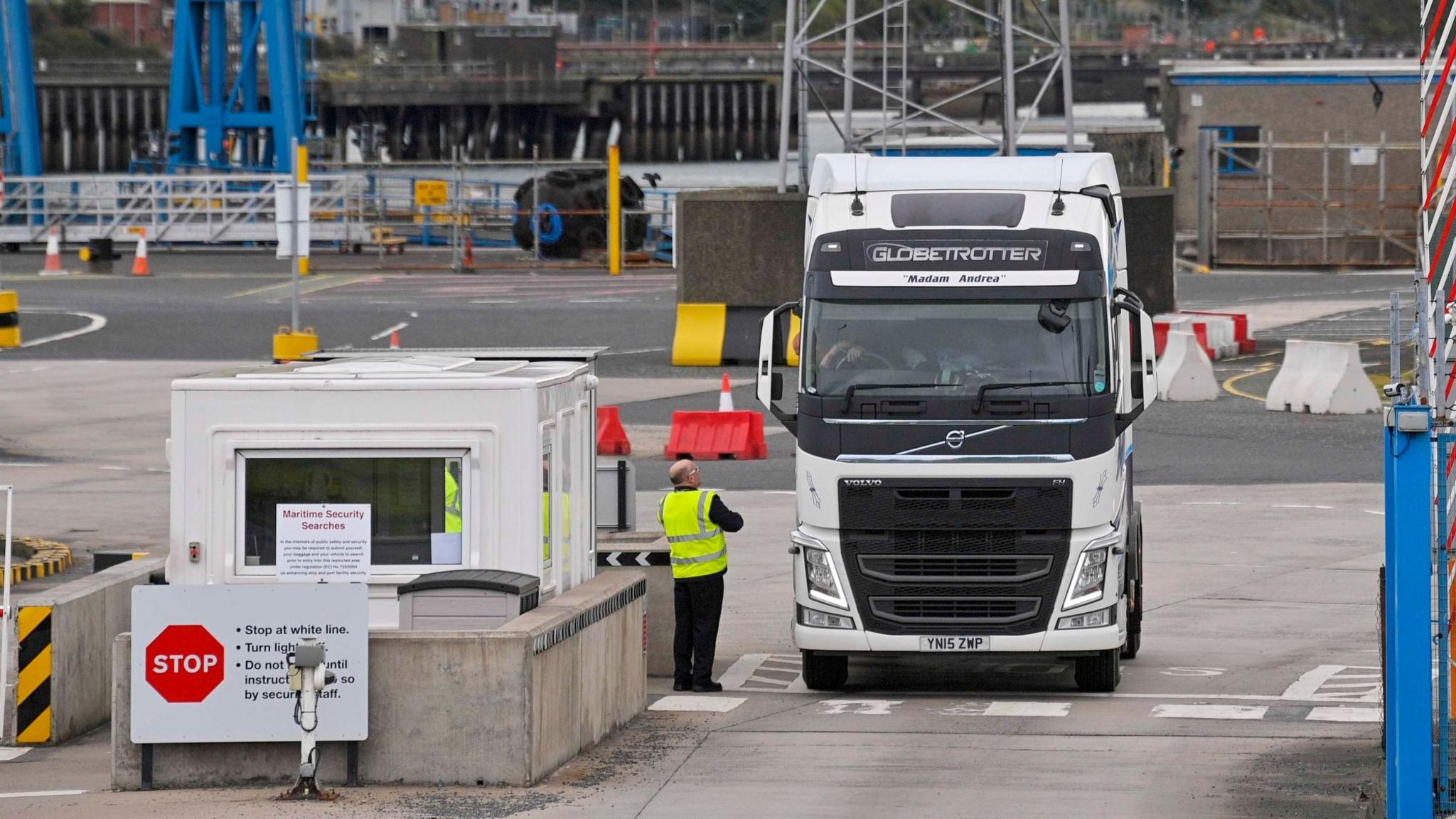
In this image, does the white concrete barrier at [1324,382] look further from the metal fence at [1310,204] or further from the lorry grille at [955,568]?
the metal fence at [1310,204]

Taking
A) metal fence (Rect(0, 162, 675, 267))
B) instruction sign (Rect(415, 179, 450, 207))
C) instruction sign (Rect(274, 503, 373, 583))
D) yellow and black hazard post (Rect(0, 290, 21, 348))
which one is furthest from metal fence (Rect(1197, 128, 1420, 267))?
instruction sign (Rect(274, 503, 373, 583))

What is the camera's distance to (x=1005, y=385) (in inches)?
519

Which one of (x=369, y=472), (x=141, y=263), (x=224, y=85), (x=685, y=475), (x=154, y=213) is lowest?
(x=685, y=475)

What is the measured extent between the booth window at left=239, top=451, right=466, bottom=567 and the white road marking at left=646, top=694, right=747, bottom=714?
2.03 meters

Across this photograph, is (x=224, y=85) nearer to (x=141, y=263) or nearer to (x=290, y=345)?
(x=141, y=263)

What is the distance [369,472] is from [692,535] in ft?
8.57

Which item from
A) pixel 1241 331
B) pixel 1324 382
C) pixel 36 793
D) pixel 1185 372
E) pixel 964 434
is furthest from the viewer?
pixel 1241 331

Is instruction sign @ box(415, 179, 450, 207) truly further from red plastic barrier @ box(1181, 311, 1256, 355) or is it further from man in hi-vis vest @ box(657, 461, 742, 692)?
man in hi-vis vest @ box(657, 461, 742, 692)

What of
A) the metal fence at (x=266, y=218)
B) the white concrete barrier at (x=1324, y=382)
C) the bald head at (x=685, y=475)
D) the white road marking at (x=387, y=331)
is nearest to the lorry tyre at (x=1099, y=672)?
the bald head at (x=685, y=475)

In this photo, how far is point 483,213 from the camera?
6091 cm

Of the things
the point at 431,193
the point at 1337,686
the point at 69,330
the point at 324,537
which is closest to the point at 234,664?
the point at 324,537

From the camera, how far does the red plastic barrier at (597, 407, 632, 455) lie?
24.7 meters

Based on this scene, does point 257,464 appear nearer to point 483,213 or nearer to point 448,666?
point 448,666

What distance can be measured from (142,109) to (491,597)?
450ft
